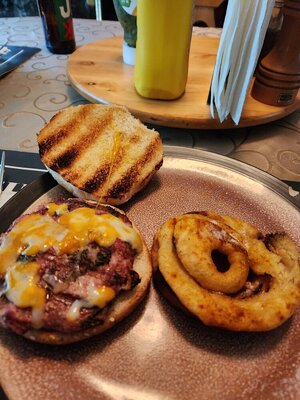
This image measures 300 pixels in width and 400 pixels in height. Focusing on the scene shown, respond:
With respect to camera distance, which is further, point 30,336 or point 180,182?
point 180,182

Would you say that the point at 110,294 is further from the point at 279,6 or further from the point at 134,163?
the point at 279,6

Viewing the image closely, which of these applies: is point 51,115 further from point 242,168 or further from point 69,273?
point 69,273

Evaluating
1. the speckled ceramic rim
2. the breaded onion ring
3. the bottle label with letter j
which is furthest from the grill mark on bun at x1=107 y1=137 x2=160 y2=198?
the bottle label with letter j

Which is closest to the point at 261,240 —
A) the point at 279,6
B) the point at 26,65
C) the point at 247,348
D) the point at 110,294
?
the point at 247,348

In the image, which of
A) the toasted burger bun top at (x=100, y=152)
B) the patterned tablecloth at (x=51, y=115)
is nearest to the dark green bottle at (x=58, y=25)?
the patterned tablecloth at (x=51, y=115)

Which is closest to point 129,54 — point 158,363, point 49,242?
point 49,242

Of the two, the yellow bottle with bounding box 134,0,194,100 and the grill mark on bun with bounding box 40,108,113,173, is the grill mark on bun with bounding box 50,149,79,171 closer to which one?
the grill mark on bun with bounding box 40,108,113,173
